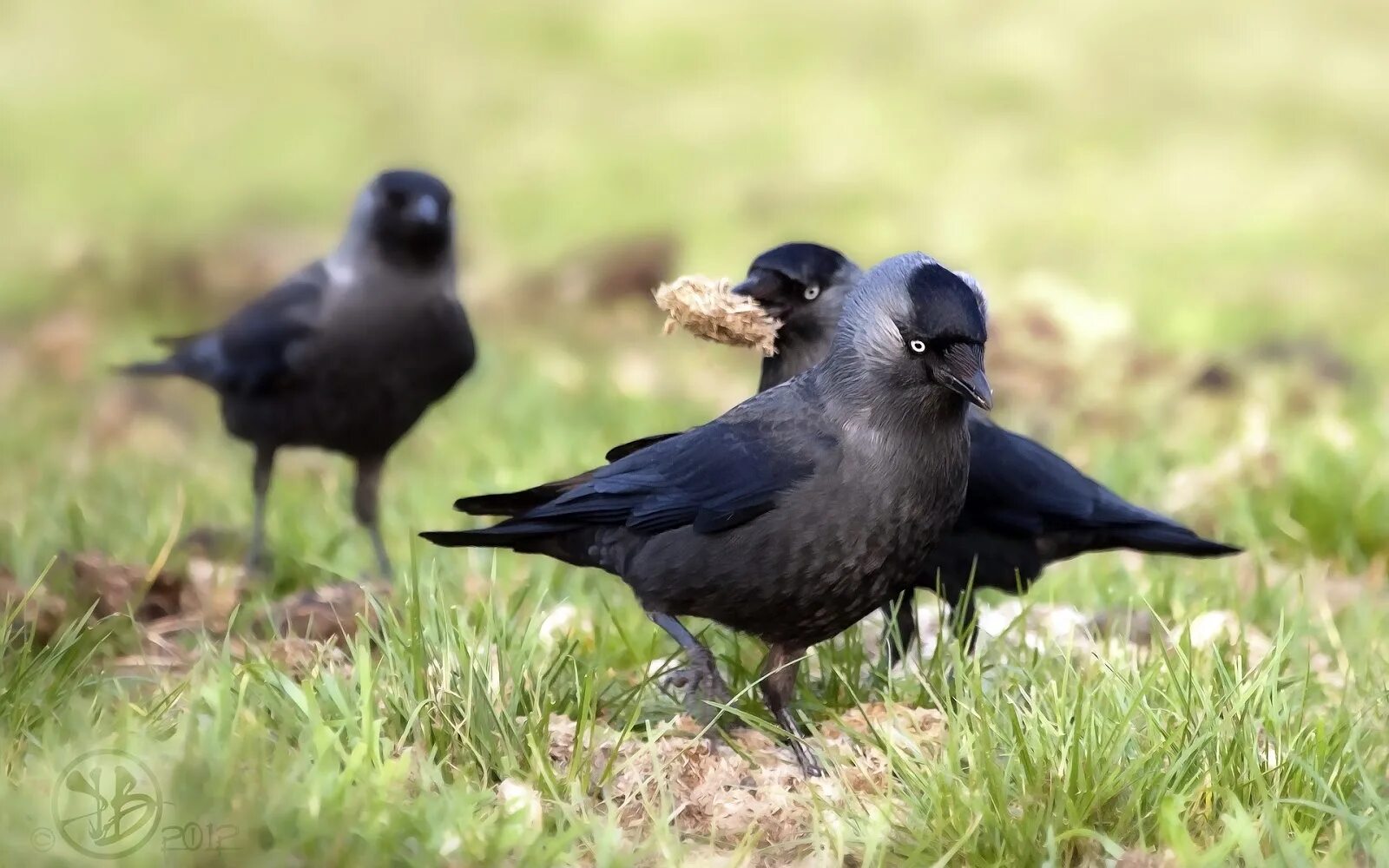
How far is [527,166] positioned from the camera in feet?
36.9

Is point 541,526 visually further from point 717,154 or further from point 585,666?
point 717,154

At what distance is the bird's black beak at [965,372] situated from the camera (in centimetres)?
318

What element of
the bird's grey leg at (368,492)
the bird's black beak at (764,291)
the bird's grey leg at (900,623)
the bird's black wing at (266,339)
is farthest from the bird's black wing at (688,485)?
the bird's black wing at (266,339)

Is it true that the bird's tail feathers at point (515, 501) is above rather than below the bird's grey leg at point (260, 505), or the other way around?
above

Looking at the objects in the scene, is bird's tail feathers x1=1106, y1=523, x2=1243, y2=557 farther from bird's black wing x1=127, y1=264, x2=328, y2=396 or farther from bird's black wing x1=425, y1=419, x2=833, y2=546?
bird's black wing x1=127, y1=264, x2=328, y2=396

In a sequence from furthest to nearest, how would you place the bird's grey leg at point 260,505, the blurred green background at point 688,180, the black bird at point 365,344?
the blurred green background at point 688,180
the black bird at point 365,344
the bird's grey leg at point 260,505

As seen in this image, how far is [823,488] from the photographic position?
3408mm

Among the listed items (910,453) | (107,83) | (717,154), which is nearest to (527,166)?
(717,154)

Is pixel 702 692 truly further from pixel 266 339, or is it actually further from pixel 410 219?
pixel 266 339

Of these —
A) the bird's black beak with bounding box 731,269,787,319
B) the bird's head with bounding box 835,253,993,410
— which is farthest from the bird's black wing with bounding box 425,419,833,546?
the bird's black beak with bounding box 731,269,787,319

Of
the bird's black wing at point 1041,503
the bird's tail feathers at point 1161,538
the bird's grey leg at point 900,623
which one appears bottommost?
the bird's grey leg at point 900,623

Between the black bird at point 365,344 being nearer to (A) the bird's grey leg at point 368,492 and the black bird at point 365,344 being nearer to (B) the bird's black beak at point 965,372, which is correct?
(A) the bird's grey leg at point 368,492

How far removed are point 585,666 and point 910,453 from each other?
92 cm

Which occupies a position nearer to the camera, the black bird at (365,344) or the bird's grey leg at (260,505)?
the bird's grey leg at (260,505)
